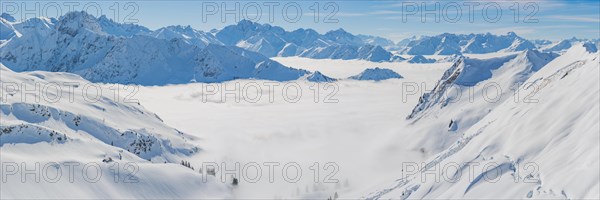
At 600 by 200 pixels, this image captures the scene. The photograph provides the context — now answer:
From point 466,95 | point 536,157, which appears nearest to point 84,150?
point 536,157

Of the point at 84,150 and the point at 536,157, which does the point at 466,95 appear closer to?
the point at 536,157

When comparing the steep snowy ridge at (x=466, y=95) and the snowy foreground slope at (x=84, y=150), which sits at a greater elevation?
the steep snowy ridge at (x=466, y=95)

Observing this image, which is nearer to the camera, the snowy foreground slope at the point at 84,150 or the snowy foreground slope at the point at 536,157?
Answer: the snowy foreground slope at the point at 536,157

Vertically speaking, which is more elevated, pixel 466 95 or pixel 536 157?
pixel 466 95

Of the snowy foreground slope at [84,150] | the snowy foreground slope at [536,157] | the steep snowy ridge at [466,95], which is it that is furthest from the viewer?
the steep snowy ridge at [466,95]

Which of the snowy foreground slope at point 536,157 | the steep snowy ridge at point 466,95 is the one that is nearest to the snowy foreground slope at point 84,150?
the snowy foreground slope at point 536,157

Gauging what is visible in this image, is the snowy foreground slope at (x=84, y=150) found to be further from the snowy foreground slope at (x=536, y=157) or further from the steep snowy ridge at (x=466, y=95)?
the steep snowy ridge at (x=466, y=95)
